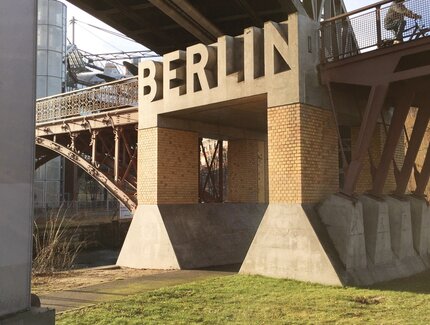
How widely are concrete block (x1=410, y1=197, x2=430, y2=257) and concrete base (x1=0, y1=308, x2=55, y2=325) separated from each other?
9650 millimetres

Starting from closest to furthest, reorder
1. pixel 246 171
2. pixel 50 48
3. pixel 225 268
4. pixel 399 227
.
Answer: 1. pixel 399 227
2. pixel 225 268
3. pixel 246 171
4. pixel 50 48

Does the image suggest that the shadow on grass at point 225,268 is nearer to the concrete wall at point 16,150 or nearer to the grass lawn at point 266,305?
the grass lawn at point 266,305

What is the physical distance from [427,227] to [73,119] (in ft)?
54.3

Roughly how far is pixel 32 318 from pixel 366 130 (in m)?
7.89

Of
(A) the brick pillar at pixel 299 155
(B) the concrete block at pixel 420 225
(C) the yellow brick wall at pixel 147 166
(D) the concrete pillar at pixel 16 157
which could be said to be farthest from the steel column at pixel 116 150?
(D) the concrete pillar at pixel 16 157

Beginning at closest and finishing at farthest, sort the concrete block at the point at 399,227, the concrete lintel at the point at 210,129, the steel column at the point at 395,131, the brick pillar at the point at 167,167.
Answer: the steel column at the point at 395,131, the concrete block at the point at 399,227, the brick pillar at the point at 167,167, the concrete lintel at the point at 210,129

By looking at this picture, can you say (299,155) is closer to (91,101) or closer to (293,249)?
(293,249)

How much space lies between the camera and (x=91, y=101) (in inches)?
→ 870

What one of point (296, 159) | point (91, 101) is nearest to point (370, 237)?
point (296, 159)

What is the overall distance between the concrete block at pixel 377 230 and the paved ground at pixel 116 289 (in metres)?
3.56

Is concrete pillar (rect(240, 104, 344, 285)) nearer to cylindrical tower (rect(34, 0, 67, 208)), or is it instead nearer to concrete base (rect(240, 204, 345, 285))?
concrete base (rect(240, 204, 345, 285))

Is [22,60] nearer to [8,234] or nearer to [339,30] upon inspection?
[8,234]

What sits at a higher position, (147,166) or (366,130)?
(366,130)

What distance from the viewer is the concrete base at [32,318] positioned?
4.33m
